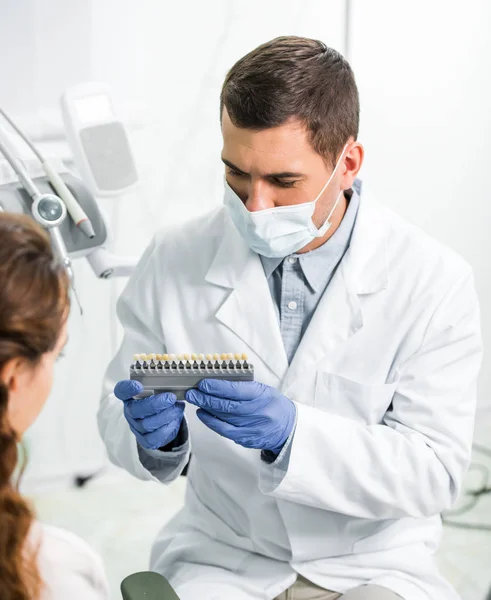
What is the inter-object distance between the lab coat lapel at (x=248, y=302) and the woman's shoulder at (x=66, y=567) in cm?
62

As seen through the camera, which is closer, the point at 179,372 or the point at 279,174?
the point at 179,372

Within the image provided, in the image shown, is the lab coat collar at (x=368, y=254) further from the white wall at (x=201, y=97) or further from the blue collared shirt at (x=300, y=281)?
the white wall at (x=201, y=97)

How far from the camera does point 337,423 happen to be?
1366 millimetres

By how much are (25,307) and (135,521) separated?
182 cm

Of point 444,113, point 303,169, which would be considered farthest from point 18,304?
point 444,113

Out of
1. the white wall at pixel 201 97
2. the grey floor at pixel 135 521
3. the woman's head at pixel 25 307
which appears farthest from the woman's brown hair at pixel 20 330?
the white wall at pixel 201 97

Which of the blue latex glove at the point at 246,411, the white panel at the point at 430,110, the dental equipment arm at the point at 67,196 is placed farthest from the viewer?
the white panel at the point at 430,110

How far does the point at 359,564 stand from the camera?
1.42 metres

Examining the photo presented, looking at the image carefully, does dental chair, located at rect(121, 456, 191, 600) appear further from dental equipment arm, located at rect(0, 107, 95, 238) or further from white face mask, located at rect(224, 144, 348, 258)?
dental equipment arm, located at rect(0, 107, 95, 238)

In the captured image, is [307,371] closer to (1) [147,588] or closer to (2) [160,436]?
(2) [160,436]

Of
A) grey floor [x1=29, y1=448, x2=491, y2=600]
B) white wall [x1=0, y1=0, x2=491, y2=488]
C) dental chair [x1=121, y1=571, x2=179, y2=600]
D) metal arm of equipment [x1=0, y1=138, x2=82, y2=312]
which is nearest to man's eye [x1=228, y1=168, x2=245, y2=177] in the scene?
metal arm of equipment [x1=0, y1=138, x2=82, y2=312]

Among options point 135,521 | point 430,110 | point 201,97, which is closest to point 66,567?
point 135,521

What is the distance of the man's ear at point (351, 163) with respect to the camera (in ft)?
4.86

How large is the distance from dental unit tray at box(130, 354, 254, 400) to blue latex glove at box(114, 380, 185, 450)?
11 mm
